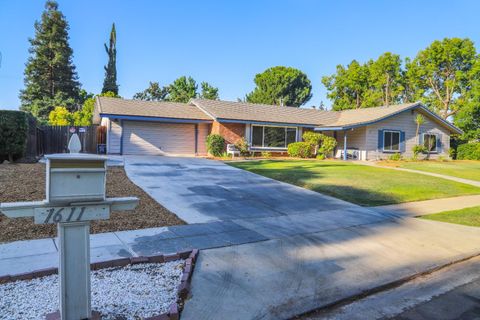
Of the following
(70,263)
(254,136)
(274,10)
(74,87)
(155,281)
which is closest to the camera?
(70,263)

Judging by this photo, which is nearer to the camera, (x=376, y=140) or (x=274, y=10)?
(x=274, y=10)

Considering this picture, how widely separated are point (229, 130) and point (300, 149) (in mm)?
5036

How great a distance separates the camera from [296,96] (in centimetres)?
5194

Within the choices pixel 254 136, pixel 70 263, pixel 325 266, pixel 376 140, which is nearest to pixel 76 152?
pixel 70 263

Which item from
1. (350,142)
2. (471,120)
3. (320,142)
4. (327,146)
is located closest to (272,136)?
(320,142)

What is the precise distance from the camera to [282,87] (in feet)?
164

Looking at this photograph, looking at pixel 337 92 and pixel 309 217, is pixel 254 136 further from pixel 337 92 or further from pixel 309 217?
pixel 337 92

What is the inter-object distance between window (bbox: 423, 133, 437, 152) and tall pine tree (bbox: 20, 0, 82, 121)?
3746cm

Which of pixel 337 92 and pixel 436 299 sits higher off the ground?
pixel 337 92

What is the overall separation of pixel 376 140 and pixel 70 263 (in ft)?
79.4

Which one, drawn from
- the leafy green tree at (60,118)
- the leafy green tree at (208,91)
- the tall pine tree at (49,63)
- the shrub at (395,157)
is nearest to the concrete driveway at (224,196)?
the shrub at (395,157)

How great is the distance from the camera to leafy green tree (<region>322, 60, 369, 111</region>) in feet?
147

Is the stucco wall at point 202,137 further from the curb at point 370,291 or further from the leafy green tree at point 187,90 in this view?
the leafy green tree at point 187,90

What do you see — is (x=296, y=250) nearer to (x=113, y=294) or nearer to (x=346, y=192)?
(x=113, y=294)
